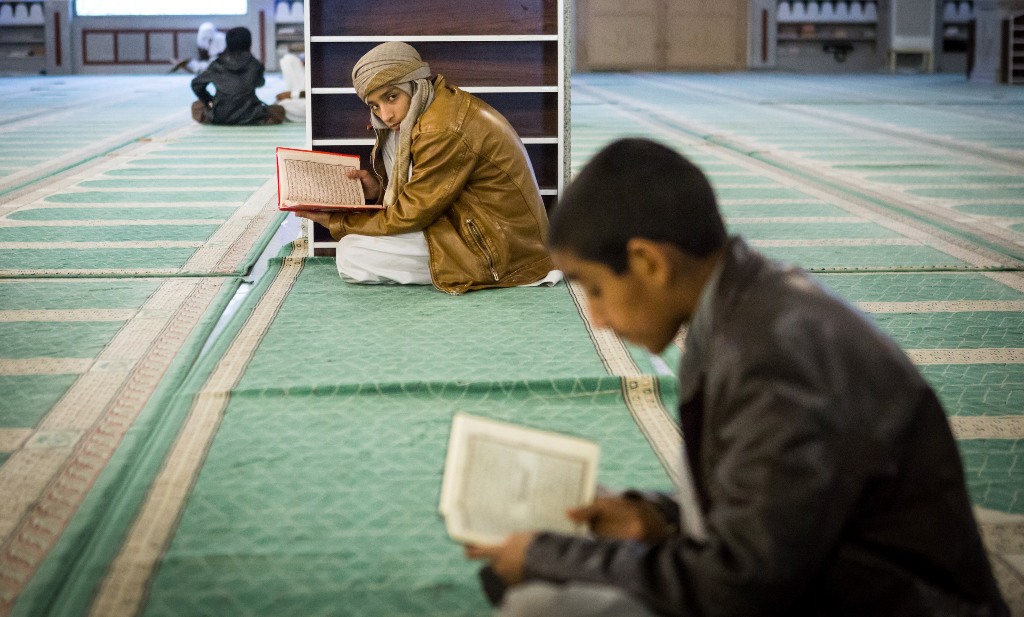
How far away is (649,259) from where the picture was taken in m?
1.15

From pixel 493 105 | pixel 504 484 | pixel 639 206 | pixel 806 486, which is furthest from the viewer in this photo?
pixel 493 105

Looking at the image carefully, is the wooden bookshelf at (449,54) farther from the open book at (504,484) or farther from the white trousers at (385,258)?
the open book at (504,484)

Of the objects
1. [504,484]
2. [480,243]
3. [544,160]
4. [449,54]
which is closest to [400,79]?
[480,243]

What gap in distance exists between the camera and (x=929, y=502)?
109cm

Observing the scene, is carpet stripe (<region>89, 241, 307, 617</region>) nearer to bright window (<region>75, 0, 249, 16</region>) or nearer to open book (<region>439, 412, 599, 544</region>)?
open book (<region>439, 412, 599, 544</region>)

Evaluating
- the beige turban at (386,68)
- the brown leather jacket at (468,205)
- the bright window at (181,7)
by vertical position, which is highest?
the bright window at (181,7)

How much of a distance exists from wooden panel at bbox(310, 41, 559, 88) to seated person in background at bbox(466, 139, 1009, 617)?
10.3ft

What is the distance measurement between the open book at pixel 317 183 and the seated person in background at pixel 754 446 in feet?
7.80

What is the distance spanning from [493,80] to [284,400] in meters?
2.08

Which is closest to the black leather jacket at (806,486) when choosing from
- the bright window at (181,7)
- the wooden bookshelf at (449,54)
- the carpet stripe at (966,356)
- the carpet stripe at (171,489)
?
the carpet stripe at (171,489)

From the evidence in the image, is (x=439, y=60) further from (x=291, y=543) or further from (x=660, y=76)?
(x=660, y=76)

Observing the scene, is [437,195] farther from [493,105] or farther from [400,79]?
[493,105]

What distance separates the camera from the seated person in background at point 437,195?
3.45 meters

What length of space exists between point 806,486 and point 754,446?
57 mm
